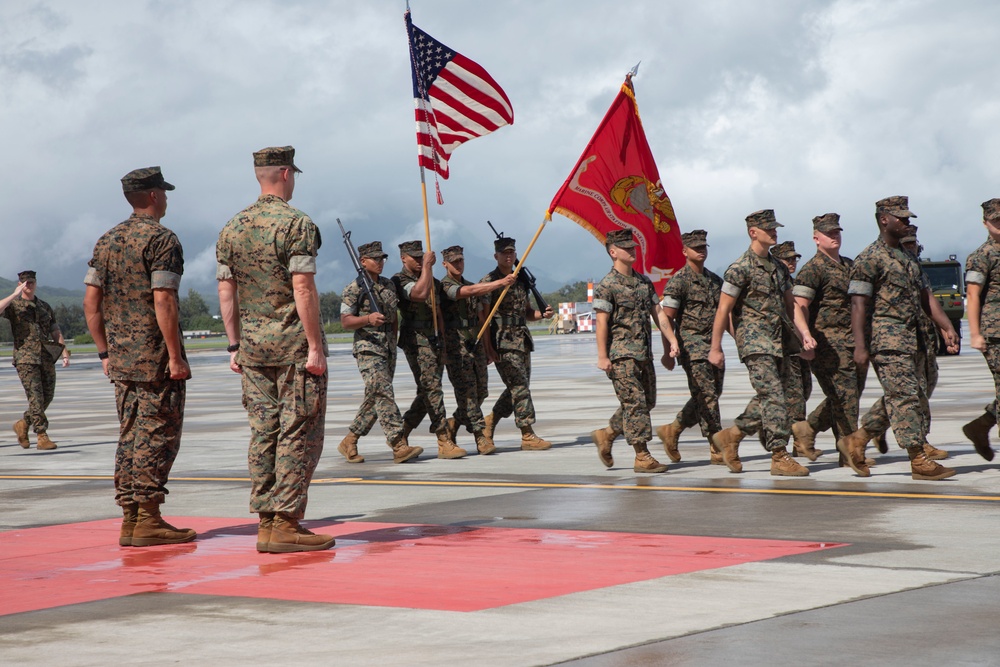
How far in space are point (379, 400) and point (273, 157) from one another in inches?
205

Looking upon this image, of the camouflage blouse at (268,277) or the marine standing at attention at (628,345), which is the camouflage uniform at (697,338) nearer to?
the marine standing at attention at (628,345)

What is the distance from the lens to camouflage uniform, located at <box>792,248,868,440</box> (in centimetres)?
1095

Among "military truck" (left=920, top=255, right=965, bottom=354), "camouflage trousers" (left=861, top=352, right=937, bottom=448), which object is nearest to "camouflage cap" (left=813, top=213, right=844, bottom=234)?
"camouflage trousers" (left=861, top=352, right=937, bottom=448)

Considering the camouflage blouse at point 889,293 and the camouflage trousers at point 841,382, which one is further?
the camouflage trousers at point 841,382

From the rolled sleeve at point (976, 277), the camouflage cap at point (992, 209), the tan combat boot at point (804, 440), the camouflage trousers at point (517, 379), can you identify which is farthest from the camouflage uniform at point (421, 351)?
the camouflage cap at point (992, 209)

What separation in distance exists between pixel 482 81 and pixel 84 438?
665 centimetres

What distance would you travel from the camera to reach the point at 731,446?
35.5 ft

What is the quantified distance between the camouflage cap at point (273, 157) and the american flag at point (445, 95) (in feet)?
20.6

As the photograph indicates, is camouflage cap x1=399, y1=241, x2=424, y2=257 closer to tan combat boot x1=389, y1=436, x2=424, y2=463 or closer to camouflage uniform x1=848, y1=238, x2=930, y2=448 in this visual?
tan combat boot x1=389, y1=436, x2=424, y2=463

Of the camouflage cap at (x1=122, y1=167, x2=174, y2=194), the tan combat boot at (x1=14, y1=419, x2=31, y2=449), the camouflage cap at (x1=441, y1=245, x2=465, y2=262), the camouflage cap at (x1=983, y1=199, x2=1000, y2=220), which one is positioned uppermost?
the camouflage cap at (x1=122, y1=167, x2=174, y2=194)

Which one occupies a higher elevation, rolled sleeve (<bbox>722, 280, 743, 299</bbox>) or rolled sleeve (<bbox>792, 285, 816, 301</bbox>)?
rolled sleeve (<bbox>722, 280, 743, 299</bbox>)

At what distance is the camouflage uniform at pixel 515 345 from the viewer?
1348cm

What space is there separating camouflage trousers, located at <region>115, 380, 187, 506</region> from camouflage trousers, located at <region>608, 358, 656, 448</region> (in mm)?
4116

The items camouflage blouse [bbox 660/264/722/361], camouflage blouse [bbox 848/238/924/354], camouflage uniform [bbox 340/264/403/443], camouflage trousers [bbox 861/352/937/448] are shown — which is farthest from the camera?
camouflage uniform [bbox 340/264/403/443]
